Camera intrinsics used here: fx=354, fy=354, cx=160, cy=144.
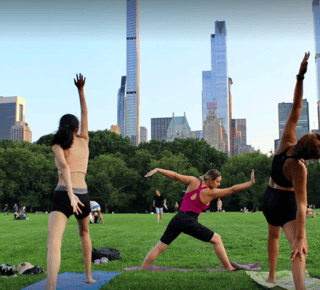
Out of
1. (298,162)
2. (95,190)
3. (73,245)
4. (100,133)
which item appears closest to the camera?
(298,162)

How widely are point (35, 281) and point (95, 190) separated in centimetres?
5450

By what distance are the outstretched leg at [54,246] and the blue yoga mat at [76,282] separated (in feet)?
2.97

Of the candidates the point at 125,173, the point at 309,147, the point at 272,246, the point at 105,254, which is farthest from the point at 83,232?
the point at 125,173

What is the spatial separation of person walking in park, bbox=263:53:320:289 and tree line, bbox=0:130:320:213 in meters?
50.3

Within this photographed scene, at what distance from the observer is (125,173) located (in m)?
58.5

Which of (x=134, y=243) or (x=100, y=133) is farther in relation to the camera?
(x=100, y=133)

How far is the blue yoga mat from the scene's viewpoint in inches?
217

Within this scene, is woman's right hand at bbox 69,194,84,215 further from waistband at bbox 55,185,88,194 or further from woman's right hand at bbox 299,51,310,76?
woman's right hand at bbox 299,51,310,76

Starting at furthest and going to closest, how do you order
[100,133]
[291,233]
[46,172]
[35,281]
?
1. [100,133]
2. [46,172]
3. [35,281]
4. [291,233]

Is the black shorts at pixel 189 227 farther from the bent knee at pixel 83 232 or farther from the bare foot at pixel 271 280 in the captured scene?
the bent knee at pixel 83 232

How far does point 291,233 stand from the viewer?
471 centimetres

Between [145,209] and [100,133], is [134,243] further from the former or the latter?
[100,133]

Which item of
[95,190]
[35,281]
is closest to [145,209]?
[95,190]

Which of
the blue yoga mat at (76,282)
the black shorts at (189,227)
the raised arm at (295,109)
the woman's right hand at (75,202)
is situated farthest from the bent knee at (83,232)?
the raised arm at (295,109)
